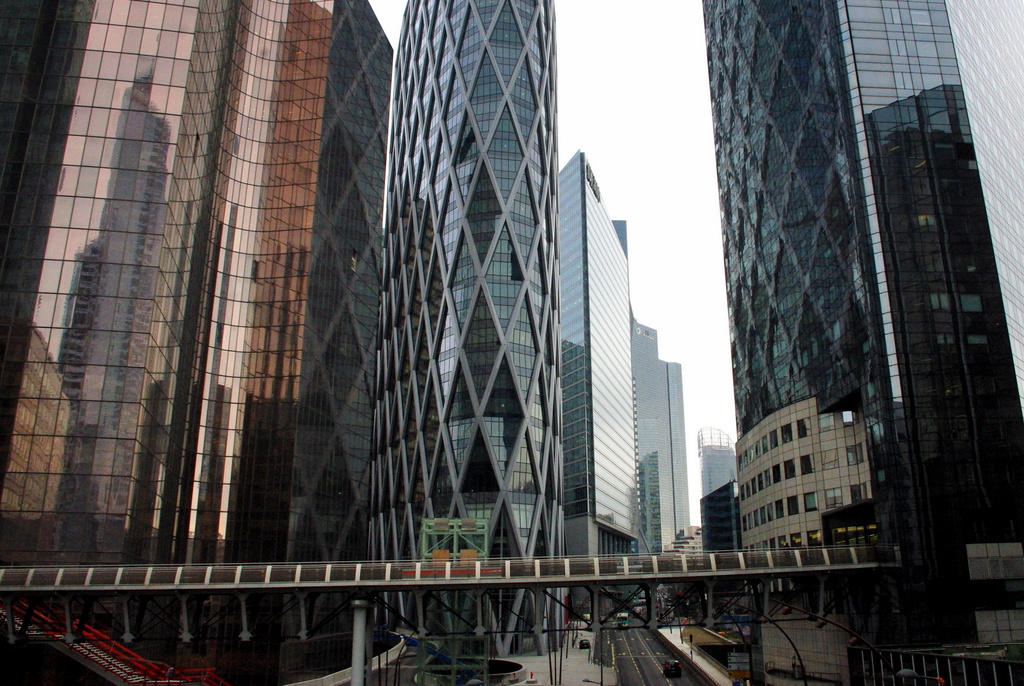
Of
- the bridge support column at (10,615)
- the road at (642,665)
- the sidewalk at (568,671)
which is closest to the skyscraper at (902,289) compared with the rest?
the road at (642,665)

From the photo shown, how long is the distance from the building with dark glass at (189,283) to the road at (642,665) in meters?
30.5

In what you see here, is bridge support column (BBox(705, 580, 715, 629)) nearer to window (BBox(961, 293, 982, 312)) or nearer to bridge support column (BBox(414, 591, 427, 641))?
bridge support column (BBox(414, 591, 427, 641))

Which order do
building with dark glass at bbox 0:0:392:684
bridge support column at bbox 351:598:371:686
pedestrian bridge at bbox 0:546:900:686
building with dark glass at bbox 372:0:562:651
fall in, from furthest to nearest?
building with dark glass at bbox 372:0:562:651, building with dark glass at bbox 0:0:392:684, bridge support column at bbox 351:598:371:686, pedestrian bridge at bbox 0:546:900:686

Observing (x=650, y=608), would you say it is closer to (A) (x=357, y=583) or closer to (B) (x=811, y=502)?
(A) (x=357, y=583)

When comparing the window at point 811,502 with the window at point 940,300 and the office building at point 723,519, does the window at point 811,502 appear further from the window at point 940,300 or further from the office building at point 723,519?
the office building at point 723,519

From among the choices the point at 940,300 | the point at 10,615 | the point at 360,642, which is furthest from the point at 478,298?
the point at 10,615

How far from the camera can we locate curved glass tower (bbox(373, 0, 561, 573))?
394ft

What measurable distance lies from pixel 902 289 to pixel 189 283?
5690 cm

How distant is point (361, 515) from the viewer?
9106cm

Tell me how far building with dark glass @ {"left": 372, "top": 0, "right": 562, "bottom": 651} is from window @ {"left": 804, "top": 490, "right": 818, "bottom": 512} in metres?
52.9

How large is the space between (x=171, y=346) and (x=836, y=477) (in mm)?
54920

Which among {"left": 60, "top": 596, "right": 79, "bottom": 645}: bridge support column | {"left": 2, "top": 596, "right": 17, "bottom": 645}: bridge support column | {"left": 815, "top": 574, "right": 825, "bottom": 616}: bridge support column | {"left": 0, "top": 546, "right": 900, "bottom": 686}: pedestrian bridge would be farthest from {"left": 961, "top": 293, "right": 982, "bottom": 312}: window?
{"left": 2, "top": 596, "right": 17, "bottom": 645}: bridge support column

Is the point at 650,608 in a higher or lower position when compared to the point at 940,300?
lower

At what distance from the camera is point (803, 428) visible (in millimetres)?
72125
